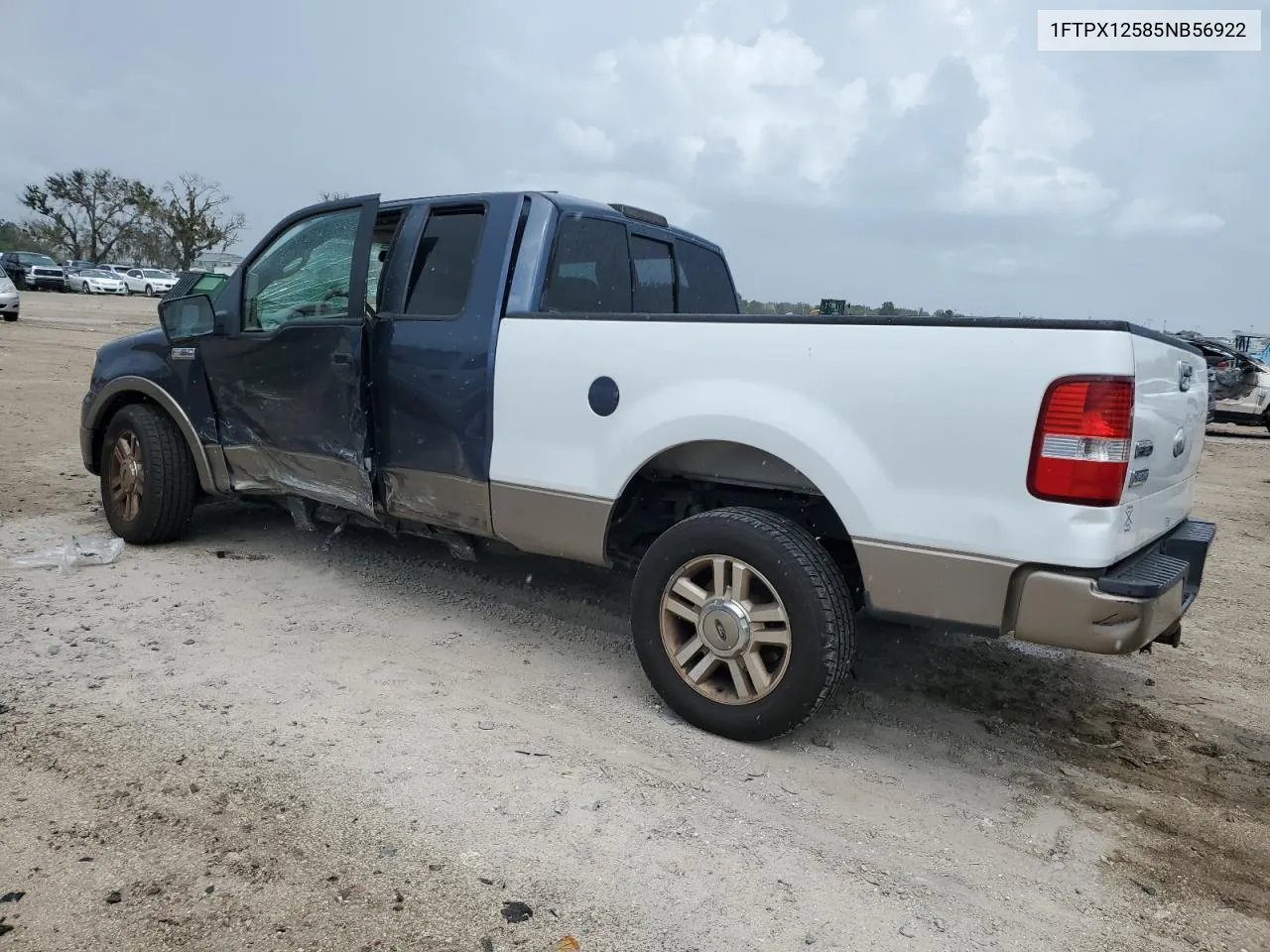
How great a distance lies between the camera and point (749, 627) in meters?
3.11

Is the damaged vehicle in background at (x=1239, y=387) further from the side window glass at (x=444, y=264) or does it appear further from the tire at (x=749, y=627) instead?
the tire at (x=749, y=627)

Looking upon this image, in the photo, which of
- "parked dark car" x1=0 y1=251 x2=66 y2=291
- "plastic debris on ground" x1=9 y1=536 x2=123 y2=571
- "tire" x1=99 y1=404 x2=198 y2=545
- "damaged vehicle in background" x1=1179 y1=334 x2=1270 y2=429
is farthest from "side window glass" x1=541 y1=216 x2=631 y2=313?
"parked dark car" x1=0 y1=251 x2=66 y2=291

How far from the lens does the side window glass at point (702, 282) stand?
16.2ft

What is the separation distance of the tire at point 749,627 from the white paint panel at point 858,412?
241mm

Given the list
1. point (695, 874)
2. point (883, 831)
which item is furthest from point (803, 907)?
point (883, 831)

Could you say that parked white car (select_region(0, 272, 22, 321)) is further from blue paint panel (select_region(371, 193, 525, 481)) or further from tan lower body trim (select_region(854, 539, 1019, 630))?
tan lower body trim (select_region(854, 539, 1019, 630))

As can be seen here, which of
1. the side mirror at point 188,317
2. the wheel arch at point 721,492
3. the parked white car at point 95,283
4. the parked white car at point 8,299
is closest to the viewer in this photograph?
the wheel arch at point 721,492

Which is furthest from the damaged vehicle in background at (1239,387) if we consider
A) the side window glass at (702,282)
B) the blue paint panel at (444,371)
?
the blue paint panel at (444,371)

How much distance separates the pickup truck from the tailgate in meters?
0.02

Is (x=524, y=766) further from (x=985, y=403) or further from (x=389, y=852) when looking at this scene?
(x=985, y=403)

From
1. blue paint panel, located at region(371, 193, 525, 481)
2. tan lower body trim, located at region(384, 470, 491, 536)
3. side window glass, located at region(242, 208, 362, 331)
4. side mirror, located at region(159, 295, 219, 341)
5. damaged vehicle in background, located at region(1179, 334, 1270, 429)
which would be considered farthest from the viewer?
damaged vehicle in background, located at region(1179, 334, 1270, 429)

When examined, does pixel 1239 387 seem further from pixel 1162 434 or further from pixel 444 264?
pixel 444 264

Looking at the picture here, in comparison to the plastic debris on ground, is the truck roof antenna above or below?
above

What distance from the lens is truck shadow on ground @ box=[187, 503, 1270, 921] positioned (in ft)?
9.07
